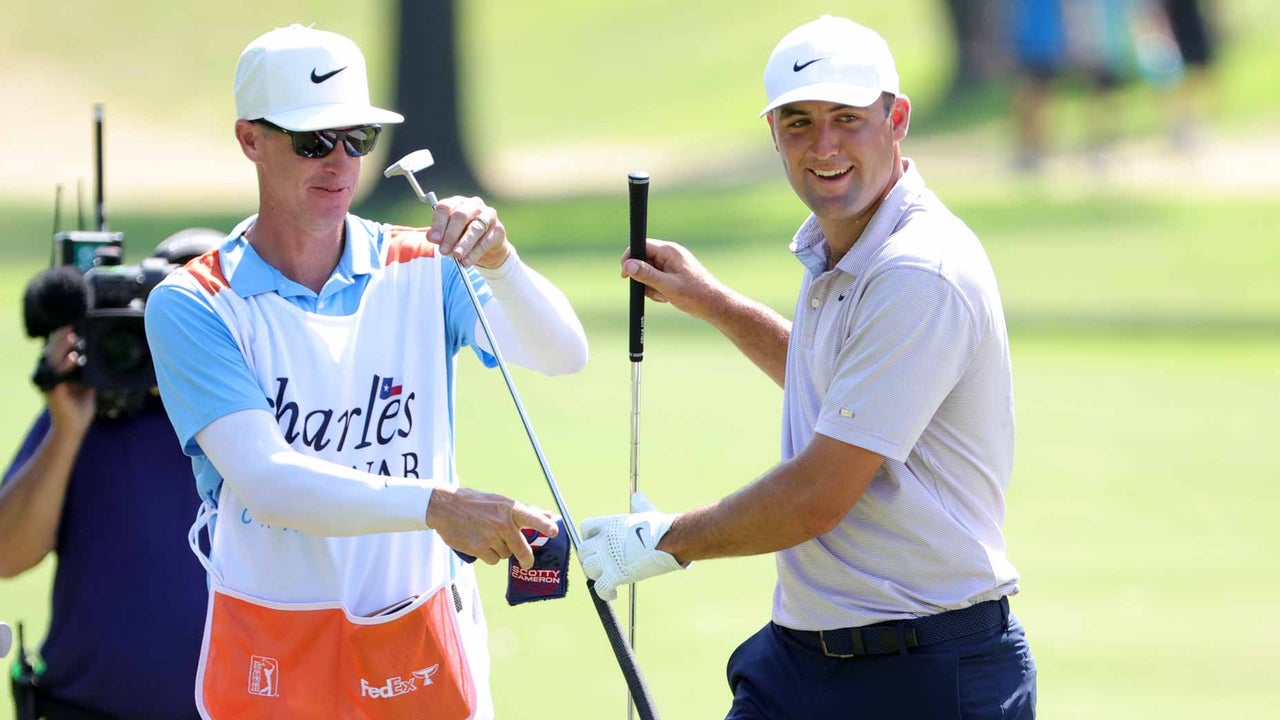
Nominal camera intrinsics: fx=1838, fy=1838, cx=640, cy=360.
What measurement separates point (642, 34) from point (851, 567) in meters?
28.5

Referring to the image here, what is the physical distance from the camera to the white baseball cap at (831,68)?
3744mm

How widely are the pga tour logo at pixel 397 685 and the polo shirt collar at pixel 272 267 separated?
0.77 metres

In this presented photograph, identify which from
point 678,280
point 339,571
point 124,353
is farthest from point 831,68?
point 124,353

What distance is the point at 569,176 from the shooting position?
25.8m

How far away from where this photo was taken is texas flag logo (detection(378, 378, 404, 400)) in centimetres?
363

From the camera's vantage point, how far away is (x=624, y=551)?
378 cm

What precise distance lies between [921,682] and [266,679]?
129 centimetres

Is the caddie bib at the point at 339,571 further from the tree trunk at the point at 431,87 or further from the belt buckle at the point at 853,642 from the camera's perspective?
the tree trunk at the point at 431,87

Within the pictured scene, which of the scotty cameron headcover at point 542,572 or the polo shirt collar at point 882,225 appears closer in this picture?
the scotty cameron headcover at point 542,572

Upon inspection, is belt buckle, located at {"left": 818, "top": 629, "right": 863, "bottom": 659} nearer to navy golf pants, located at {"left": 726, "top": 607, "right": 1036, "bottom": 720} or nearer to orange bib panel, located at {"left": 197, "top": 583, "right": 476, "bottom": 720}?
navy golf pants, located at {"left": 726, "top": 607, "right": 1036, "bottom": 720}

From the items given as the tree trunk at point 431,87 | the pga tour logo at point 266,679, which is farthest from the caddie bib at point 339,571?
the tree trunk at point 431,87

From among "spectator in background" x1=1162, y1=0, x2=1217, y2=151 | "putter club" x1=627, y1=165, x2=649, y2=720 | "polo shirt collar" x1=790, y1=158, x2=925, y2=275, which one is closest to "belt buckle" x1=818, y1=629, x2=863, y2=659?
"putter club" x1=627, y1=165, x2=649, y2=720

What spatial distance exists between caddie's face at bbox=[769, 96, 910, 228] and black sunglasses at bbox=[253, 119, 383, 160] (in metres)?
0.86

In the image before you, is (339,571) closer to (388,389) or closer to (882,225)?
(388,389)
